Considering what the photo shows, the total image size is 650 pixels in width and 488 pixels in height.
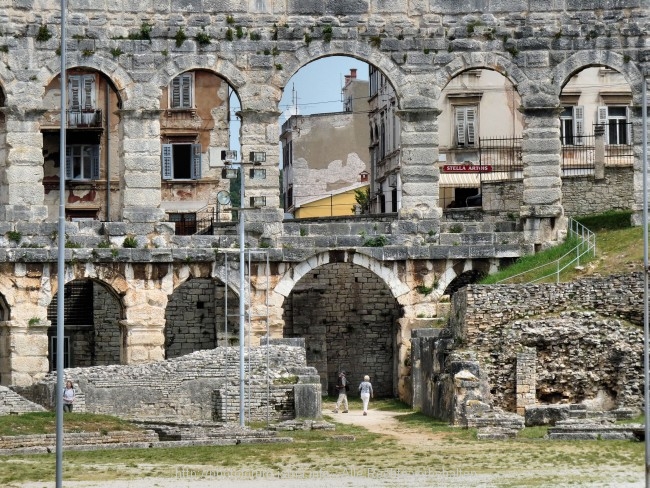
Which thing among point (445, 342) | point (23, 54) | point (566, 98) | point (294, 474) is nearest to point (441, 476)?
point (294, 474)

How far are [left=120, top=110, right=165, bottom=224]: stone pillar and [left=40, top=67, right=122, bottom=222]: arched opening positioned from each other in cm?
1597

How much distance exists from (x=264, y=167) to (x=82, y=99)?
18871 mm

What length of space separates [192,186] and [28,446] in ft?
122

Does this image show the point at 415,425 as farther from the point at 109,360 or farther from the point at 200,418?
the point at 109,360

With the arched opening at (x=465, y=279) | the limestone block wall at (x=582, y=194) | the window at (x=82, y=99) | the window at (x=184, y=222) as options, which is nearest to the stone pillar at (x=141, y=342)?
the arched opening at (x=465, y=279)

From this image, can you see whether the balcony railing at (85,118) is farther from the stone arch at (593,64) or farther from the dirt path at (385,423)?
the stone arch at (593,64)

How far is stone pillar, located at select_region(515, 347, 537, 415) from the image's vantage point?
66.0 m

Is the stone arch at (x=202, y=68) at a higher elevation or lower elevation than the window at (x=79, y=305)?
higher

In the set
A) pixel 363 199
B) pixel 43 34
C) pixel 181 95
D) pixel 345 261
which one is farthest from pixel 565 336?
pixel 363 199

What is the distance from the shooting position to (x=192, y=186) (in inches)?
3757

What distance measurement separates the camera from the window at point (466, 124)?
9150cm

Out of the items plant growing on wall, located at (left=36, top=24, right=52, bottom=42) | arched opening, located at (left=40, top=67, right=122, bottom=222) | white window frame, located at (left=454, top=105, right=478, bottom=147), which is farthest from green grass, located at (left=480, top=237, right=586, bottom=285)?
arched opening, located at (left=40, top=67, right=122, bottom=222)

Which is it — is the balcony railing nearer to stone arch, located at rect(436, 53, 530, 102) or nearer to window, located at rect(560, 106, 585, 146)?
window, located at rect(560, 106, 585, 146)

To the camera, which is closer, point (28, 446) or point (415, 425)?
point (28, 446)
